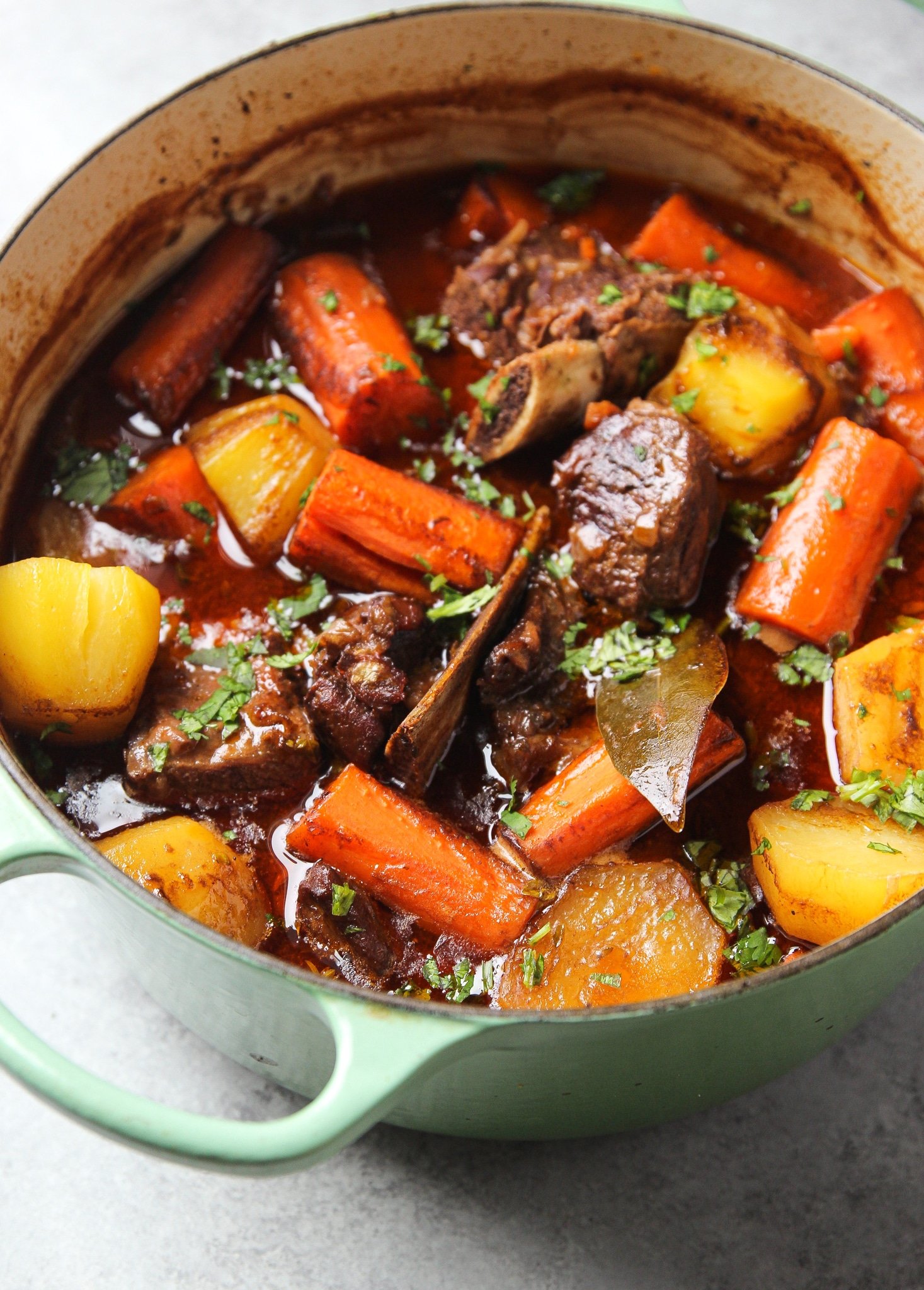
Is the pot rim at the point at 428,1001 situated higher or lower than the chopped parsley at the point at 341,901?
higher

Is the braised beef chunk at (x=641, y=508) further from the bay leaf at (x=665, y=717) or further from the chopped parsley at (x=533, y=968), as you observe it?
the chopped parsley at (x=533, y=968)

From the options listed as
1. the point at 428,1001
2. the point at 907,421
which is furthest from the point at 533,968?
the point at 907,421

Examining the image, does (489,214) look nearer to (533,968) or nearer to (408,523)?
(408,523)

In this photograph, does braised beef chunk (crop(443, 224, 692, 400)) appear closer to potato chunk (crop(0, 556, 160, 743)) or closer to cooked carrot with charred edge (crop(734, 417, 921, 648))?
cooked carrot with charred edge (crop(734, 417, 921, 648))

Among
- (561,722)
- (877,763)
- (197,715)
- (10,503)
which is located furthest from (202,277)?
(877,763)

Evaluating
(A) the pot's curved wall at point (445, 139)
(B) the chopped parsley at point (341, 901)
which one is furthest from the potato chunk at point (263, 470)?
(B) the chopped parsley at point (341, 901)

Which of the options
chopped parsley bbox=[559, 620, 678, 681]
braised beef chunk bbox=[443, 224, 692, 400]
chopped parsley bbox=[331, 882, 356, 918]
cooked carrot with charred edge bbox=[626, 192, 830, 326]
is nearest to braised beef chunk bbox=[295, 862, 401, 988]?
chopped parsley bbox=[331, 882, 356, 918]
